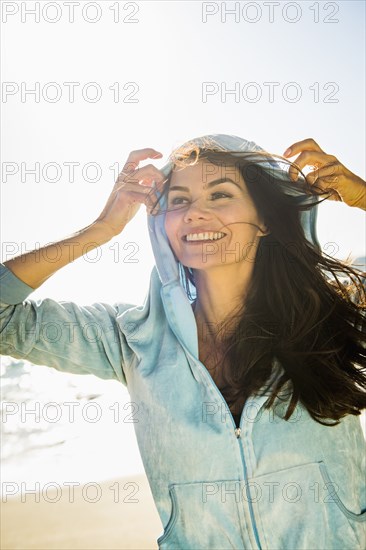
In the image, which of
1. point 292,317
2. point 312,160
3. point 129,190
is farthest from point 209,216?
point 292,317

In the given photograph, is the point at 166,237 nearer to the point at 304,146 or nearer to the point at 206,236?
the point at 206,236

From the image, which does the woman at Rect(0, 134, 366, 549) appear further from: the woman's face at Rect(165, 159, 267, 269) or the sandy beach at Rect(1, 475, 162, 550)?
the sandy beach at Rect(1, 475, 162, 550)

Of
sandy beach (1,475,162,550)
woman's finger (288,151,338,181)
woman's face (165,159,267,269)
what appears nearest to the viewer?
woman's finger (288,151,338,181)

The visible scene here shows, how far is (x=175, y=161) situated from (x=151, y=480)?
1460 mm

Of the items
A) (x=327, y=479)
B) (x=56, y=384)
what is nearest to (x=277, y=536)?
(x=327, y=479)

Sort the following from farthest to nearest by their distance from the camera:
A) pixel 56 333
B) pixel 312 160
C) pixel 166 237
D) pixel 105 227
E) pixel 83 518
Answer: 1. pixel 83 518
2. pixel 166 237
3. pixel 105 227
4. pixel 312 160
5. pixel 56 333

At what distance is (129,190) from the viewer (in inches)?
100

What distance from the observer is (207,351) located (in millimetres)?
2539

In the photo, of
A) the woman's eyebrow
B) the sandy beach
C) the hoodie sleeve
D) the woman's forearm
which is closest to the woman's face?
the woman's eyebrow

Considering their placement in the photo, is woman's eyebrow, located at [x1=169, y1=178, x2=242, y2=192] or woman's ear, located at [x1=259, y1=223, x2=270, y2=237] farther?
woman's ear, located at [x1=259, y1=223, x2=270, y2=237]

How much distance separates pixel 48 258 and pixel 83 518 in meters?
3.06

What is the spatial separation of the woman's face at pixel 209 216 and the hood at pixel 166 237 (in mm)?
55

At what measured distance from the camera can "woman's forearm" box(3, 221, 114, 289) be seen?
7.66 ft

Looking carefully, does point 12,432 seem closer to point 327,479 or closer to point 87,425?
point 87,425
